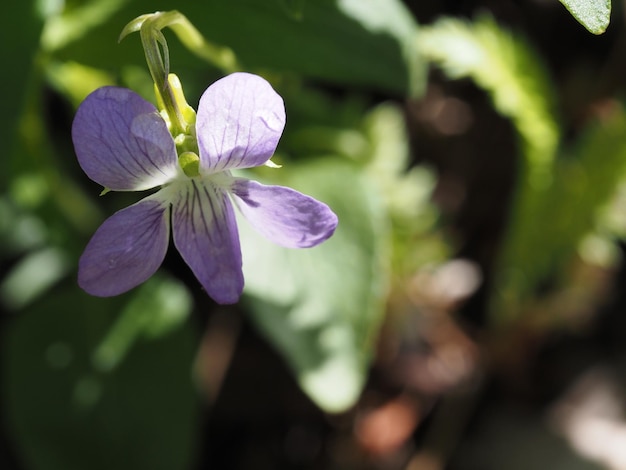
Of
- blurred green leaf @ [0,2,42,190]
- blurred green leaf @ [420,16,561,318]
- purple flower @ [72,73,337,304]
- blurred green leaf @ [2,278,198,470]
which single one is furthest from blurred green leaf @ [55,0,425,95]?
blurred green leaf @ [2,278,198,470]

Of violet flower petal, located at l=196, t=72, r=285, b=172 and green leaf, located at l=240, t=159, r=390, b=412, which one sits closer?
violet flower petal, located at l=196, t=72, r=285, b=172

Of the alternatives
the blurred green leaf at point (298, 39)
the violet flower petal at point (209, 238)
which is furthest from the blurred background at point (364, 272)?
the violet flower petal at point (209, 238)

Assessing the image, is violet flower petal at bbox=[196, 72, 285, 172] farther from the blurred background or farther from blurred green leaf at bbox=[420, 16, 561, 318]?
blurred green leaf at bbox=[420, 16, 561, 318]

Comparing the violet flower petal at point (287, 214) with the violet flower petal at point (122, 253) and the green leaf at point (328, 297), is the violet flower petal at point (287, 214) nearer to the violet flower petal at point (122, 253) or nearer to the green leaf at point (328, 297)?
the violet flower petal at point (122, 253)

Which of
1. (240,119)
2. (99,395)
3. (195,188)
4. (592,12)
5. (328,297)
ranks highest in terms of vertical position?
(592,12)

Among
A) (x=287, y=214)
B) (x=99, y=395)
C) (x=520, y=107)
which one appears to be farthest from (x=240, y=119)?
(x=99, y=395)

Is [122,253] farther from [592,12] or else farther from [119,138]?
[592,12]
